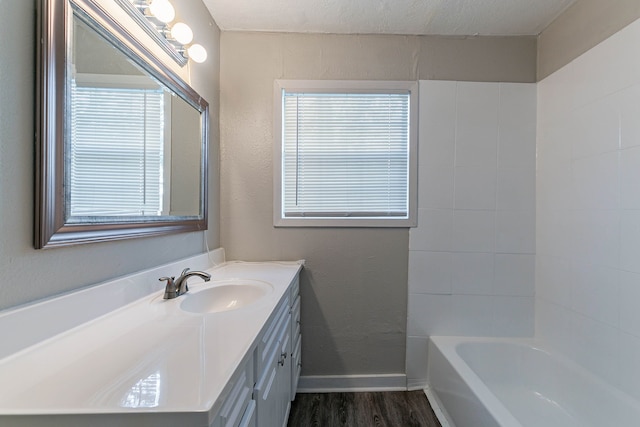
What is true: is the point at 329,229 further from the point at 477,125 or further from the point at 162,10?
the point at 162,10

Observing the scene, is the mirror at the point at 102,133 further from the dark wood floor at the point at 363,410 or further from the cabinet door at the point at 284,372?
the dark wood floor at the point at 363,410

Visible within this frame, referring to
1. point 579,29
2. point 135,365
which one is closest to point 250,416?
point 135,365

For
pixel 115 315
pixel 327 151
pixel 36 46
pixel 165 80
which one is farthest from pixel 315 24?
pixel 115 315

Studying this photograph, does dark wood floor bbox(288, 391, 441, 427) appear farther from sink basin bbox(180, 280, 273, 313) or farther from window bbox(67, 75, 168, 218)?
A: window bbox(67, 75, 168, 218)

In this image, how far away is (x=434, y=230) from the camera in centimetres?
183

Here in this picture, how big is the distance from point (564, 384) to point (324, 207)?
1711 mm

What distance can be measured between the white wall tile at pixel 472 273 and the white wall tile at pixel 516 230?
147 mm

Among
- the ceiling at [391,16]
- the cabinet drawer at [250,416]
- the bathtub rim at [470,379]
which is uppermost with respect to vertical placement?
the ceiling at [391,16]

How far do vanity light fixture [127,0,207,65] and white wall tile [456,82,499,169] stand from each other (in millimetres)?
1607

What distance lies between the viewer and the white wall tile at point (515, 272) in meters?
1.82

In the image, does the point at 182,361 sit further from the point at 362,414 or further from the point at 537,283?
the point at 537,283

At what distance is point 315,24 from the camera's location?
1730 millimetres

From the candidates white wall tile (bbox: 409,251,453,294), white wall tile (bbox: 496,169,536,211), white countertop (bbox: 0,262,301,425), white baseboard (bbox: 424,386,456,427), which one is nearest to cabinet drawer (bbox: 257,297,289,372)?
white countertop (bbox: 0,262,301,425)

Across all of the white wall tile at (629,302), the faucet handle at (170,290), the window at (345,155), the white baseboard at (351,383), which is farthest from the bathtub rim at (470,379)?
the faucet handle at (170,290)
